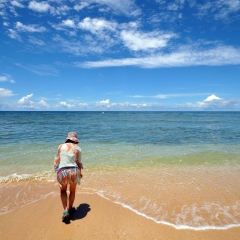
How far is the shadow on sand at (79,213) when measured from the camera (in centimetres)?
399

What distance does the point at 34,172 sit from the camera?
24.3 feet

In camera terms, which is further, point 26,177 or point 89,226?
point 26,177

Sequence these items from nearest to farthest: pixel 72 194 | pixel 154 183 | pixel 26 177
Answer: pixel 72 194 → pixel 154 183 → pixel 26 177

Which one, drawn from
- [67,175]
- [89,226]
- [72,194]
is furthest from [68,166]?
[89,226]

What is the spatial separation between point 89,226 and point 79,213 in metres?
0.57

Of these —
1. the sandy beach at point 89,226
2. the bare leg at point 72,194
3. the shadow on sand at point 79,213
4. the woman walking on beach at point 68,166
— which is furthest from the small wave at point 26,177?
the woman walking on beach at point 68,166

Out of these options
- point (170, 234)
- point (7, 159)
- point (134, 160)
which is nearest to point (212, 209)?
point (170, 234)

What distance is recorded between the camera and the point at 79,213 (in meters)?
4.35

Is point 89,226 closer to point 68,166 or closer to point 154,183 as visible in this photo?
point 68,166

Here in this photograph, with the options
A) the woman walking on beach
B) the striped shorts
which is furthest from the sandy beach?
the striped shorts

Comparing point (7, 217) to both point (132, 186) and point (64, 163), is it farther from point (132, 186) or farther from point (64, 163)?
point (132, 186)

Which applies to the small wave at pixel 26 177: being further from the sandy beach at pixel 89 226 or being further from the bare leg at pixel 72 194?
the bare leg at pixel 72 194

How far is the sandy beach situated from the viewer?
11.8 feet

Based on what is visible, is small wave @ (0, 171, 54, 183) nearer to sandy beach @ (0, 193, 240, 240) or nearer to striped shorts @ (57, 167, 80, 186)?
sandy beach @ (0, 193, 240, 240)
